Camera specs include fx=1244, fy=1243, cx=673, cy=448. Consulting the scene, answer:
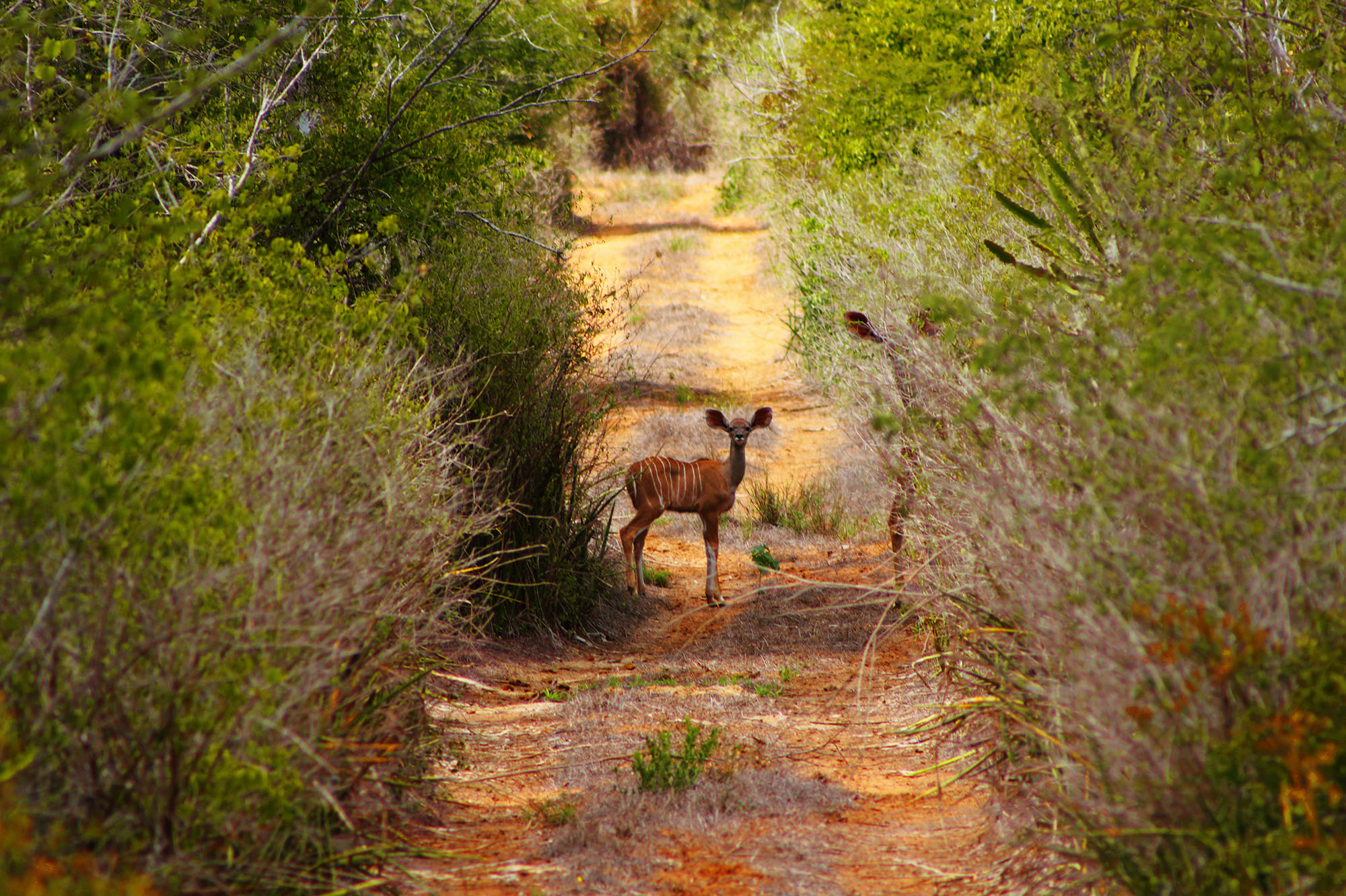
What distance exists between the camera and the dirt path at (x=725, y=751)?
4527mm

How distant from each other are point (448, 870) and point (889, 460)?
9.52 ft

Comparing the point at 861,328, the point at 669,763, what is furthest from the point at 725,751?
the point at 861,328

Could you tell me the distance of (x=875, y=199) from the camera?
16672 mm

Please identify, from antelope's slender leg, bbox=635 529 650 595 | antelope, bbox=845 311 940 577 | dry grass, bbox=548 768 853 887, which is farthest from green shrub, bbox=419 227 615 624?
dry grass, bbox=548 768 853 887

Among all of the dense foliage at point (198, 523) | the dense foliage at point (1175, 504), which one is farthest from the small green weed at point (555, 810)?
the dense foliage at point (1175, 504)

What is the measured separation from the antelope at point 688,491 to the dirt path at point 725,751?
44 centimetres

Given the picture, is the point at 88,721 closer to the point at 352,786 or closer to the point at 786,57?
the point at 352,786

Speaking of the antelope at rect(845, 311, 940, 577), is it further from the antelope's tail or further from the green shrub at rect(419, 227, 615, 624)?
the antelope's tail

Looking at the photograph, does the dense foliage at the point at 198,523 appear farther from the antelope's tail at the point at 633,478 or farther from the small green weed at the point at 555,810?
the antelope's tail at the point at 633,478

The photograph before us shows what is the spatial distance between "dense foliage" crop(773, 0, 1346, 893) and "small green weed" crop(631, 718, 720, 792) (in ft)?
4.08

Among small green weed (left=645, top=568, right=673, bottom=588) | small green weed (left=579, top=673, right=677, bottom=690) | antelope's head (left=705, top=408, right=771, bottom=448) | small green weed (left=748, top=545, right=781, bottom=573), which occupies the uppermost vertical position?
antelope's head (left=705, top=408, right=771, bottom=448)

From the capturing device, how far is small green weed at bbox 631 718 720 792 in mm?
5266

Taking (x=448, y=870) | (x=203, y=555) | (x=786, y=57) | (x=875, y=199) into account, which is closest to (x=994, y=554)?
(x=448, y=870)

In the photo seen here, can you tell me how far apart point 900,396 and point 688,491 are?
4352mm
